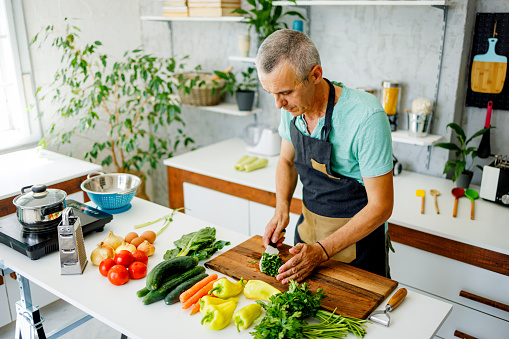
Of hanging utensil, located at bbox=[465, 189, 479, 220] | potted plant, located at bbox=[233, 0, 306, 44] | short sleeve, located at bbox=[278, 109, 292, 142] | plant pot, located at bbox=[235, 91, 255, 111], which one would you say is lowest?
hanging utensil, located at bbox=[465, 189, 479, 220]

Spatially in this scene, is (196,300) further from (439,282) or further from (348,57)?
(348,57)

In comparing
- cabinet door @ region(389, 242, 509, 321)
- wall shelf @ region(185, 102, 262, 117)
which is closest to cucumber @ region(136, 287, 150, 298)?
cabinet door @ region(389, 242, 509, 321)

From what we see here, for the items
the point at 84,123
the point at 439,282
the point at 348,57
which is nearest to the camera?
the point at 439,282

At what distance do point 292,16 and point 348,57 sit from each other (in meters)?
0.52

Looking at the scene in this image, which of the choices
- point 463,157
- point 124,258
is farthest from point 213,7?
point 124,258

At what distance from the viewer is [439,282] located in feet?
7.89

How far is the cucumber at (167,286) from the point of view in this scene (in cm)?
162

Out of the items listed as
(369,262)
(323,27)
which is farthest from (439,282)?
(323,27)

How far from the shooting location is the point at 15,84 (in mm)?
3400

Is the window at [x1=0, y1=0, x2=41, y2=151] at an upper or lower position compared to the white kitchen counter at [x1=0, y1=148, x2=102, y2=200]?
upper

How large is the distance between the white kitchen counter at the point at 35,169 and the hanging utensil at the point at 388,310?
2111mm

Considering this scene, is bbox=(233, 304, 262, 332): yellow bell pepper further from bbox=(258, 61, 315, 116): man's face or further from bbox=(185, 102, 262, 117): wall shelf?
bbox=(185, 102, 262, 117): wall shelf

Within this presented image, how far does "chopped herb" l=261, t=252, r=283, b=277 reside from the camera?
5.76 feet

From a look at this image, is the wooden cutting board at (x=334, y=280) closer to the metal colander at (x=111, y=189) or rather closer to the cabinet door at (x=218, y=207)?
the metal colander at (x=111, y=189)
